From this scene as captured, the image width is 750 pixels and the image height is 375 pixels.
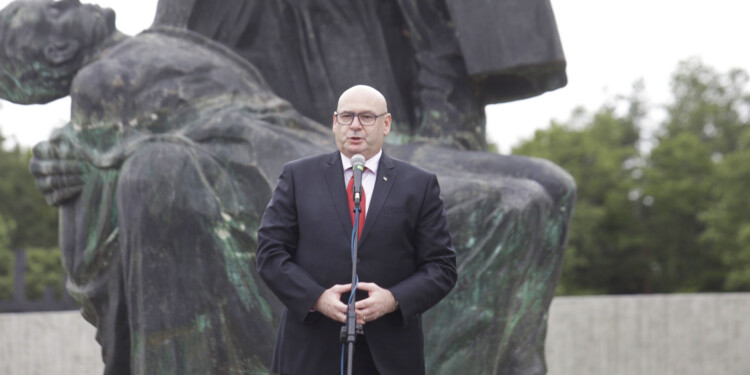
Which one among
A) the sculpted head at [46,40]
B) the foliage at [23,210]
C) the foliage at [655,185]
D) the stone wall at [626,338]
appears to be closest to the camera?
the sculpted head at [46,40]

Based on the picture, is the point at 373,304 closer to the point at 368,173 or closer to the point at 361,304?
the point at 361,304

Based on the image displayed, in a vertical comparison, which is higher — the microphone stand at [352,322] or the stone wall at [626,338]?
the microphone stand at [352,322]

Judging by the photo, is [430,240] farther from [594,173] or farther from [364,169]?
[594,173]

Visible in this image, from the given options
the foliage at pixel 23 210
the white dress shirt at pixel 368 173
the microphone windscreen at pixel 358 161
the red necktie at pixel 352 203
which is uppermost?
the microphone windscreen at pixel 358 161

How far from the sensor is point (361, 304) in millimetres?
2654

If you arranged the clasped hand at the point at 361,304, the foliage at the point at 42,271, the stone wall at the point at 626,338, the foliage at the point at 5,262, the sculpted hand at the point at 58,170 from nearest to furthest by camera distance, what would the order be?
the clasped hand at the point at 361,304
the sculpted hand at the point at 58,170
the stone wall at the point at 626,338
the foliage at the point at 5,262
the foliage at the point at 42,271

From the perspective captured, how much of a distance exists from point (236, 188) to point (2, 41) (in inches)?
51.7

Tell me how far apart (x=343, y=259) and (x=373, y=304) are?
0.15 m

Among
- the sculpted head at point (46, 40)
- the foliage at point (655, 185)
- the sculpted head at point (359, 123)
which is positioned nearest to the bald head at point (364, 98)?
the sculpted head at point (359, 123)

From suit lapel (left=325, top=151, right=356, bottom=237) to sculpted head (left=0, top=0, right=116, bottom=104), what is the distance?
2.48 meters

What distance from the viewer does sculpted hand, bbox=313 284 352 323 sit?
2.64 meters

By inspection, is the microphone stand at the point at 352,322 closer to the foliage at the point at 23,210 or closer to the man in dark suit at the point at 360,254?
the man in dark suit at the point at 360,254

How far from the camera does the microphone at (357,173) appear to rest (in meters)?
2.69

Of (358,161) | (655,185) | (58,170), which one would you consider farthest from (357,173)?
Answer: (655,185)
